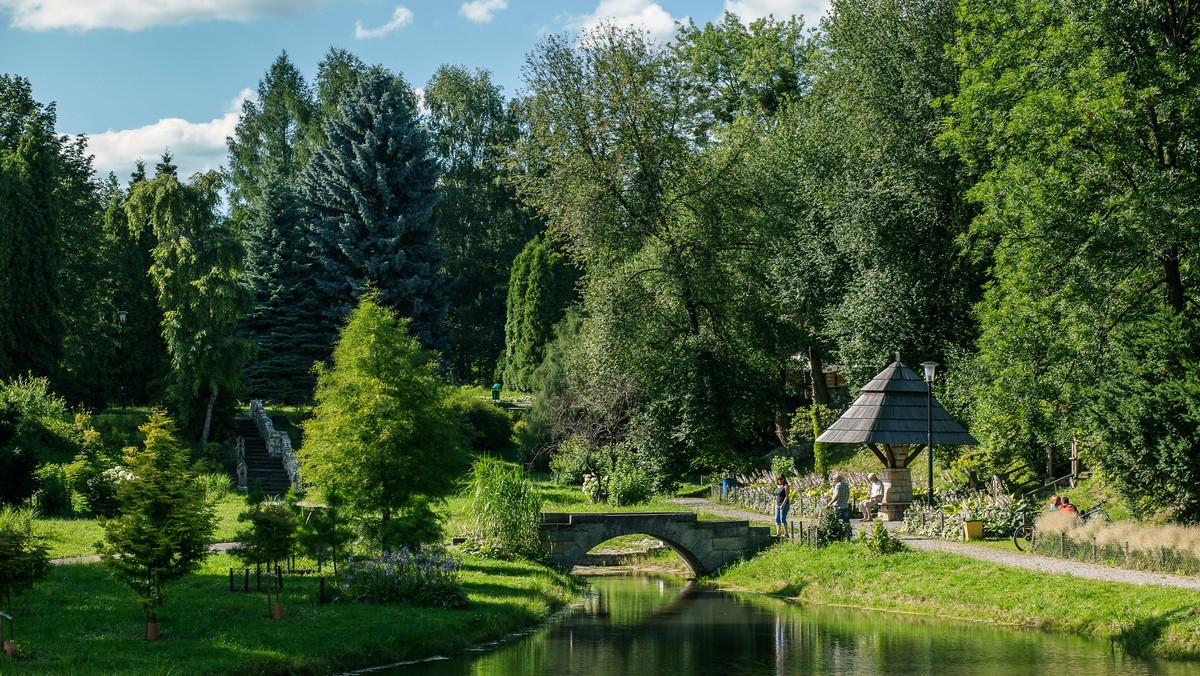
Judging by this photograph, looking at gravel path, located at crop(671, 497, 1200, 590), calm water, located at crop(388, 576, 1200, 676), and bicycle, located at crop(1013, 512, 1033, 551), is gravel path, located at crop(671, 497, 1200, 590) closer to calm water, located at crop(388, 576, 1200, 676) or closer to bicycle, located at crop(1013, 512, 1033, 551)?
bicycle, located at crop(1013, 512, 1033, 551)

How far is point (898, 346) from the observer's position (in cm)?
3469

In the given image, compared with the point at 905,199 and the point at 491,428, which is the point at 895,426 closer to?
the point at 905,199

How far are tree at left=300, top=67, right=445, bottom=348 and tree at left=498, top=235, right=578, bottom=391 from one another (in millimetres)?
6041

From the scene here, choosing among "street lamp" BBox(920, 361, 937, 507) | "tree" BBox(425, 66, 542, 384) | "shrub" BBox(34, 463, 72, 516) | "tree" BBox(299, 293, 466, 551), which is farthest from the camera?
"tree" BBox(425, 66, 542, 384)

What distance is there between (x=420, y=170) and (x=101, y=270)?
45.1ft

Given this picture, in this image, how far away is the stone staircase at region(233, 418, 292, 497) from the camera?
35438 mm

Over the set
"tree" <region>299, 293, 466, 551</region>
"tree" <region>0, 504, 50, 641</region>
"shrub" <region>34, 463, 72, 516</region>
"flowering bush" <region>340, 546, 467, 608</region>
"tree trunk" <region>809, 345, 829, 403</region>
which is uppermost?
"tree trunk" <region>809, 345, 829, 403</region>

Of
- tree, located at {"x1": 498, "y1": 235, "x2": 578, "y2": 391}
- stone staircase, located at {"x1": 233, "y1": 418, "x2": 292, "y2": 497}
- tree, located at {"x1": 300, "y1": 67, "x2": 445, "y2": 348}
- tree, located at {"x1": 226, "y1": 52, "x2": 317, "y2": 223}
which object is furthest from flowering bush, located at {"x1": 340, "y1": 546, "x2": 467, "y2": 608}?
tree, located at {"x1": 226, "y1": 52, "x2": 317, "y2": 223}

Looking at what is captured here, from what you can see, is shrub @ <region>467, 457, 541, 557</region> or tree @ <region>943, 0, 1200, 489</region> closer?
tree @ <region>943, 0, 1200, 489</region>

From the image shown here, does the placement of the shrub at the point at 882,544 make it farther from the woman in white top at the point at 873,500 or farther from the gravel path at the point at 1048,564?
the woman in white top at the point at 873,500

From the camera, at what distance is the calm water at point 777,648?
18044 mm

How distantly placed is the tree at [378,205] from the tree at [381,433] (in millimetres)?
26702

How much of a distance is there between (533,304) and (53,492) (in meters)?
30.5

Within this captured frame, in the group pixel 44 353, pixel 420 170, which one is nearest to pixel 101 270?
pixel 44 353
